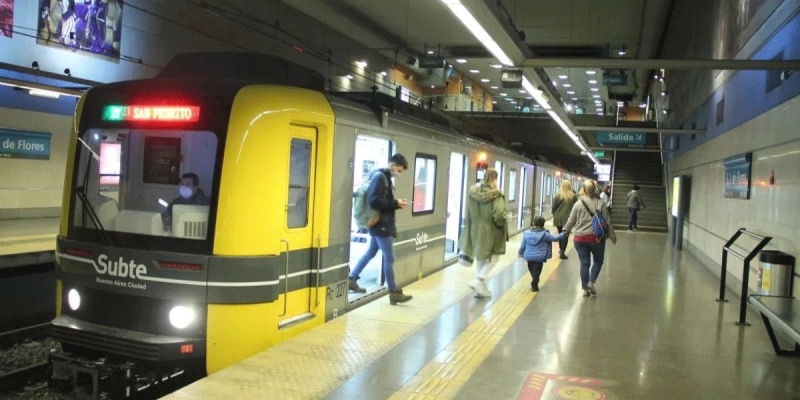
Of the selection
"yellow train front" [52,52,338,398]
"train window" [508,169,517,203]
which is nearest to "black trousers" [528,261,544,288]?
"yellow train front" [52,52,338,398]

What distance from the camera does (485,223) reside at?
814cm

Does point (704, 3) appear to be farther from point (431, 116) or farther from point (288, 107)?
point (288, 107)

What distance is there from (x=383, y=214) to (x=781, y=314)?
3984 millimetres

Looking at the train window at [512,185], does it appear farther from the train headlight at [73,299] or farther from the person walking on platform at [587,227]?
the train headlight at [73,299]

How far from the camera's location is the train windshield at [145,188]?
5.01m

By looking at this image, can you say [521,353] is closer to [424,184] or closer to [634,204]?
[424,184]

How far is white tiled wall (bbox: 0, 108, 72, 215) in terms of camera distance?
13523mm

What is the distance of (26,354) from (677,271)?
10603 millimetres

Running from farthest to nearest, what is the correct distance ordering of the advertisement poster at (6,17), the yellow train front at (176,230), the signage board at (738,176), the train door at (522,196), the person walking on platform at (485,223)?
the train door at (522,196) < the advertisement poster at (6,17) < the signage board at (738,176) < the person walking on platform at (485,223) < the yellow train front at (176,230)

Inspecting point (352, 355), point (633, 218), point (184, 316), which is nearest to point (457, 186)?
point (352, 355)

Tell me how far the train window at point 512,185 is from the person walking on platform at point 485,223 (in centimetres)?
702

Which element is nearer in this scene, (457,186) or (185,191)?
(185,191)

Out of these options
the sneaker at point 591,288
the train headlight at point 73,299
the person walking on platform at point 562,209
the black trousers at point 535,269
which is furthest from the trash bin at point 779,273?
the train headlight at point 73,299

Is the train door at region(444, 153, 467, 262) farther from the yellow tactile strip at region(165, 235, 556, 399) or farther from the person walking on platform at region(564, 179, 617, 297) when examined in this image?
the yellow tactile strip at region(165, 235, 556, 399)
